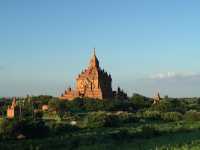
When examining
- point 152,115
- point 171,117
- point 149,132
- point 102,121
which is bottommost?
point 149,132

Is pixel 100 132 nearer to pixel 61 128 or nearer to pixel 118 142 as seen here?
pixel 61 128

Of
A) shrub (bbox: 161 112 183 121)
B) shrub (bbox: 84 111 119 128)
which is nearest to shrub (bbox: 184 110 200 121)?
shrub (bbox: 161 112 183 121)

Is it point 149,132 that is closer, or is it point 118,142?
point 118,142

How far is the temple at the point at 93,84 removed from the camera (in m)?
65.9

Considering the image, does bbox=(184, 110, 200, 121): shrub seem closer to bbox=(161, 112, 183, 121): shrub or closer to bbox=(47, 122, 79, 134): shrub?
bbox=(161, 112, 183, 121): shrub

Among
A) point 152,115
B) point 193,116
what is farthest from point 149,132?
point 152,115

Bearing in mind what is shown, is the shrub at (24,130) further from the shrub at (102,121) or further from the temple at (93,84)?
the temple at (93,84)

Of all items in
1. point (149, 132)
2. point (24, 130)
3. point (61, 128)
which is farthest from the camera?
point (61, 128)

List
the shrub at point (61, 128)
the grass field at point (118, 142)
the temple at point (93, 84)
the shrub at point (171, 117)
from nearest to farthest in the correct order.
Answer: the grass field at point (118, 142)
the shrub at point (61, 128)
the shrub at point (171, 117)
the temple at point (93, 84)

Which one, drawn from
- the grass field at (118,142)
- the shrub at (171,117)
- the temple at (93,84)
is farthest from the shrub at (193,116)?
the temple at (93,84)

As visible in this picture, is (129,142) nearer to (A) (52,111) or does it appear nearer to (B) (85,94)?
(A) (52,111)

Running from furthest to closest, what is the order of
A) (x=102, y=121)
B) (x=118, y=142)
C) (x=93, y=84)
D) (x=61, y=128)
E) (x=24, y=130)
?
(x=93, y=84) → (x=102, y=121) → (x=61, y=128) → (x=24, y=130) → (x=118, y=142)

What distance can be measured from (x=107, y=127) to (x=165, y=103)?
22421 mm

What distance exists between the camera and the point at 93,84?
66375mm
